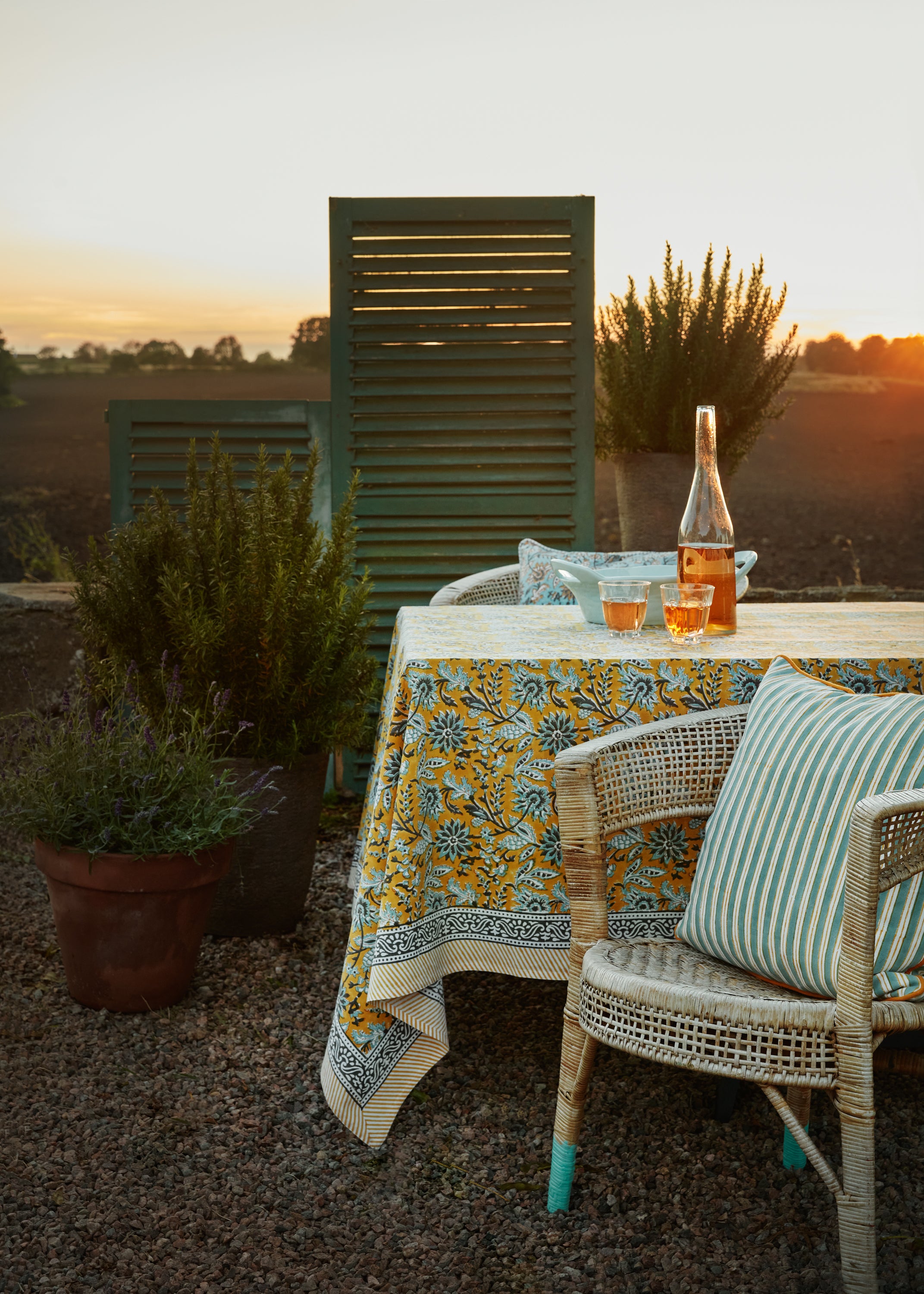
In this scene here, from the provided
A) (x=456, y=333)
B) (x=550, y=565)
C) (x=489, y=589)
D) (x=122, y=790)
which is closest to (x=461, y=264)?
(x=456, y=333)

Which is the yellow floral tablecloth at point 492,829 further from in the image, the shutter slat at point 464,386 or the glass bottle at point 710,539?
the shutter slat at point 464,386

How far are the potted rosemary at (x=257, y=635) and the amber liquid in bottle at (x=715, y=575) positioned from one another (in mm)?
936

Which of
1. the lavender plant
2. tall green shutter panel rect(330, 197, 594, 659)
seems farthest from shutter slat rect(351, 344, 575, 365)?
the lavender plant

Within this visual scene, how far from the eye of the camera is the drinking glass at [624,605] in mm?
2098

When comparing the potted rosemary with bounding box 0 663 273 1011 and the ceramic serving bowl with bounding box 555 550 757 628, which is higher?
the ceramic serving bowl with bounding box 555 550 757 628

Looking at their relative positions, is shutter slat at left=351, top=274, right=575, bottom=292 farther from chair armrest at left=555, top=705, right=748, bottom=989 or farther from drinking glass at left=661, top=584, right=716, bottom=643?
chair armrest at left=555, top=705, right=748, bottom=989

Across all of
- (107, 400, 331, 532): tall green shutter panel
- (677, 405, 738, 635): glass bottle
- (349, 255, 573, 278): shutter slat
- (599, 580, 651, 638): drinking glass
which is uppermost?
(349, 255, 573, 278): shutter slat

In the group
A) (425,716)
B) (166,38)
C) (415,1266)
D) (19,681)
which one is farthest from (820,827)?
(166,38)

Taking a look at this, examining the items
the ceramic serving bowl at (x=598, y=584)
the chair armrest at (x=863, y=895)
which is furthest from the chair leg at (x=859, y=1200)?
the ceramic serving bowl at (x=598, y=584)

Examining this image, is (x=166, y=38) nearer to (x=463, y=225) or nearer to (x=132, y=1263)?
(x=463, y=225)

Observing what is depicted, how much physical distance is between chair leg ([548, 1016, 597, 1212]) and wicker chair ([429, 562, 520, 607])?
1567 millimetres

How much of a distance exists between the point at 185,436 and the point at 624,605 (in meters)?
2.14

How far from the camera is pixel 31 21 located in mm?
4605

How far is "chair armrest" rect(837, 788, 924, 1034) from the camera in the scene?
132cm
